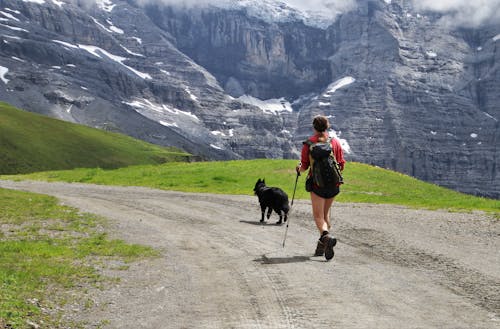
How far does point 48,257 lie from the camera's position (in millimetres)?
13758

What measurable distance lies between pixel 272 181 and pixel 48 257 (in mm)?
30511

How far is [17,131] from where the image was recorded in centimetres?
19325

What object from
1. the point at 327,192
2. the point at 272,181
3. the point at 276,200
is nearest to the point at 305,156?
the point at 327,192

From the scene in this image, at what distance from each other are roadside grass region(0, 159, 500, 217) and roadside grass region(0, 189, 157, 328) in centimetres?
1727

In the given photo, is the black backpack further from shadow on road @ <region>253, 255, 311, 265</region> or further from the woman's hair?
shadow on road @ <region>253, 255, 311, 265</region>

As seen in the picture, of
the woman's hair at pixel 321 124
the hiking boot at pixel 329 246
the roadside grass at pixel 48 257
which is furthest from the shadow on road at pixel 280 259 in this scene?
the woman's hair at pixel 321 124

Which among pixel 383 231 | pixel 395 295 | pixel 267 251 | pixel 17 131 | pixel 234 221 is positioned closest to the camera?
pixel 395 295

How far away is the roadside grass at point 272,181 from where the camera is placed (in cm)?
3462

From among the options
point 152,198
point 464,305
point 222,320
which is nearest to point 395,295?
point 464,305

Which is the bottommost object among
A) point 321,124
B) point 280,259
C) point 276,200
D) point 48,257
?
point 48,257

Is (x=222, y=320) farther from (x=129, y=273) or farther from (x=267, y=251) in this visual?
(x=267, y=251)

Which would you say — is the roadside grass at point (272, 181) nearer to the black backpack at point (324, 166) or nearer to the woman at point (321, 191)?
→ the woman at point (321, 191)

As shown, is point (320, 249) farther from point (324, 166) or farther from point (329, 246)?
point (324, 166)

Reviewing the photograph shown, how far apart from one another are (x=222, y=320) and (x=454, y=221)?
16.6 metres
